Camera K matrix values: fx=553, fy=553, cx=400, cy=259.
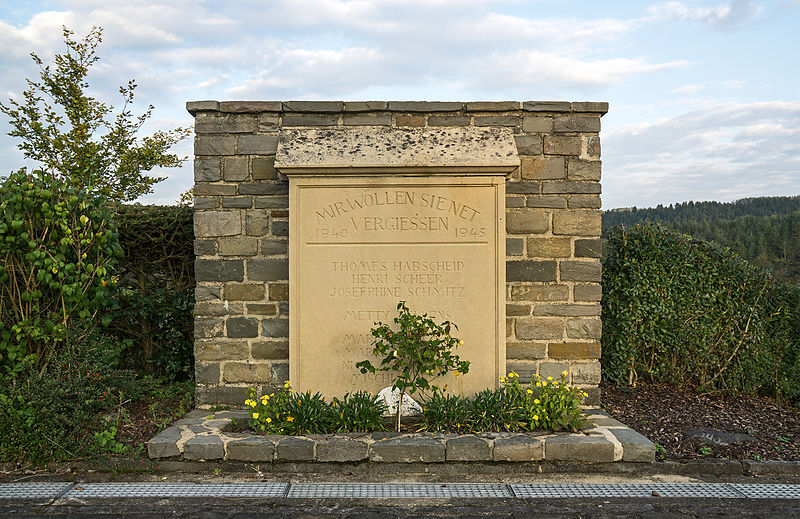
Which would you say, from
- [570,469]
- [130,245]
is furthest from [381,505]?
[130,245]

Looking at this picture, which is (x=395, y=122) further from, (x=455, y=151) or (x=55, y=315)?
(x=55, y=315)

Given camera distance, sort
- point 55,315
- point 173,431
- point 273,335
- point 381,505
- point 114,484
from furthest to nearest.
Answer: point 273,335 < point 55,315 < point 173,431 < point 114,484 < point 381,505

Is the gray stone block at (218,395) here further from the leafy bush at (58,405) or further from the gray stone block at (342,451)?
the gray stone block at (342,451)

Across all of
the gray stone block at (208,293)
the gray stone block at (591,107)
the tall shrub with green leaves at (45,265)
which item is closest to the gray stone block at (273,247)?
the gray stone block at (208,293)

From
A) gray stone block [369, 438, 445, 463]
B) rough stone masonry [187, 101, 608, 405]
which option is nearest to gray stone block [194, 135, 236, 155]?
rough stone masonry [187, 101, 608, 405]

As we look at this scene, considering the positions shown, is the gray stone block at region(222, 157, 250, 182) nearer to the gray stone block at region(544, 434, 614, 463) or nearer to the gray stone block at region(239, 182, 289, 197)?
the gray stone block at region(239, 182, 289, 197)

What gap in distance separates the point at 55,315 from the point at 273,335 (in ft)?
5.74

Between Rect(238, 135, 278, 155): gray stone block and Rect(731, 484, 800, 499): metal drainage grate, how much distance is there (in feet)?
14.4

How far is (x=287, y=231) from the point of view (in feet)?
16.2

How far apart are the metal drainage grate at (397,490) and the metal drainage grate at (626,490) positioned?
18cm

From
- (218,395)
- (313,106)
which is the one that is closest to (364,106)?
(313,106)

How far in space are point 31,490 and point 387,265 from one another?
9.69ft

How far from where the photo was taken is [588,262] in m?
4.98

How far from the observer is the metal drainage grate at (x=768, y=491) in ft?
11.6
